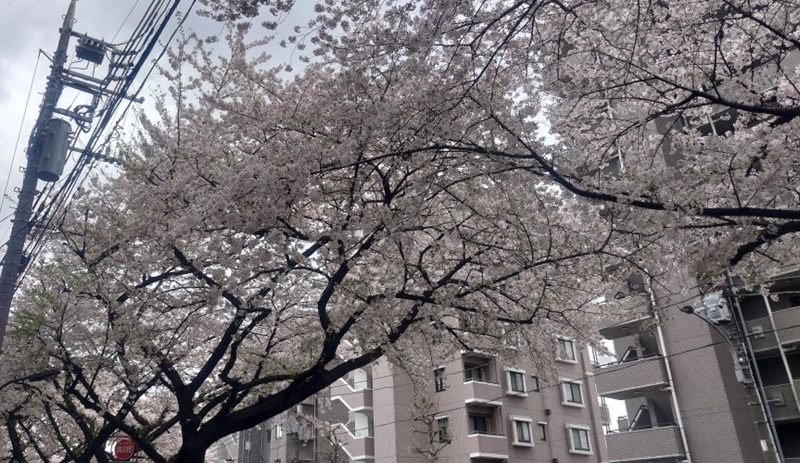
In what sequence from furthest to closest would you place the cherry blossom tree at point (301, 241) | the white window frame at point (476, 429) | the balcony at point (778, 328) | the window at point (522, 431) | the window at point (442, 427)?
the window at point (522, 431), the white window frame at point (476, 429), the window at point (442, 427), the balcony at point (778, 328), the cherry blossom tree at point (301, 241)

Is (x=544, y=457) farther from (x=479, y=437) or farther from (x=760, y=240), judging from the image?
(x=760, y=240)

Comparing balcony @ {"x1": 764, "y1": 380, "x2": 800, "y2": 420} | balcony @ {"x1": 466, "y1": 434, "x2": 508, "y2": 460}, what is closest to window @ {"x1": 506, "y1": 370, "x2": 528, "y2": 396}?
balcony @ {"x1": 466, "y1": 434, "x2": 508, "y2": 460}

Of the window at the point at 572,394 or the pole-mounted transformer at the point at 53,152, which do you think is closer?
the pole-mounted transformer at the point at 53,152

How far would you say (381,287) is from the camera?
9.77 meters

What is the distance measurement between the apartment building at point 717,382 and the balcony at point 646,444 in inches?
1.2

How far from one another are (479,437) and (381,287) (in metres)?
17.5


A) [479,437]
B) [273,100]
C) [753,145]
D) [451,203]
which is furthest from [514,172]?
[479,437]

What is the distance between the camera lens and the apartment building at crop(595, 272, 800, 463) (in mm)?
16422

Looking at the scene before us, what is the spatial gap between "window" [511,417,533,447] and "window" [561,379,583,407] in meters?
2.84

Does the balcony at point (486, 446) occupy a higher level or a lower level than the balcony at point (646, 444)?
higher

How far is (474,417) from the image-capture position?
86.6 feet

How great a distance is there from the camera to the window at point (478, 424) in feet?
85.2

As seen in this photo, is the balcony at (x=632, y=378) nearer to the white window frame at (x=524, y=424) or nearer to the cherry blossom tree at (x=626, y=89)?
the white window frame at (x=524, y=424)

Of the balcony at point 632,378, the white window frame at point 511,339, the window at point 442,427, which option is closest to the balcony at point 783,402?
the balcony at point 632,378
